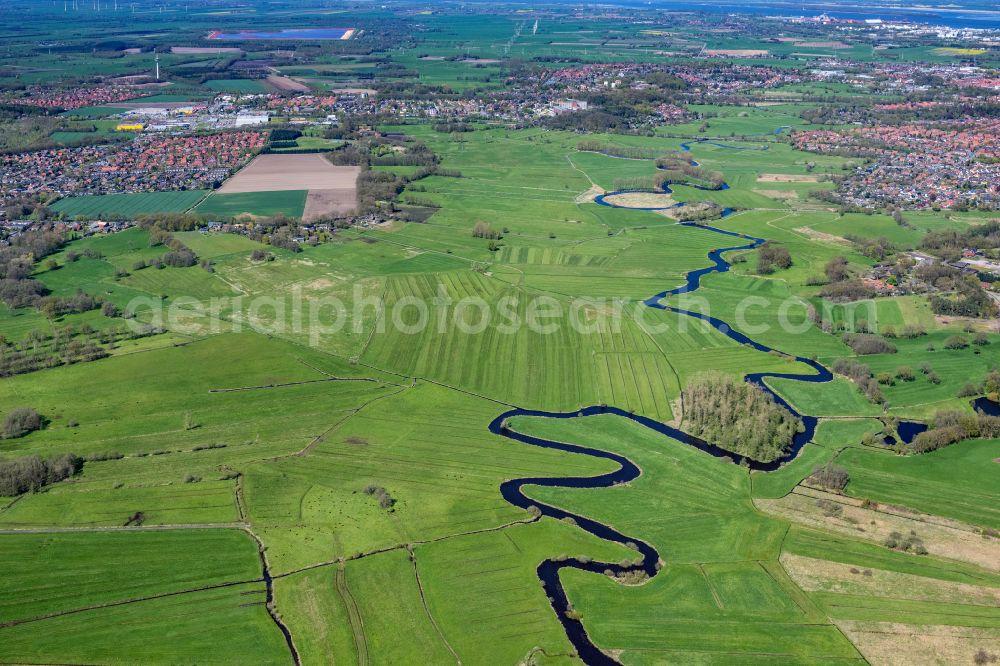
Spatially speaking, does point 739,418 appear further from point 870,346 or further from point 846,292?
point 846,292

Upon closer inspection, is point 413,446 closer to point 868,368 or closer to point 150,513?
point 150,513

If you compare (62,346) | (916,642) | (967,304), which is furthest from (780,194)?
(62,346)

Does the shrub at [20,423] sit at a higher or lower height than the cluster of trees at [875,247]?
lower

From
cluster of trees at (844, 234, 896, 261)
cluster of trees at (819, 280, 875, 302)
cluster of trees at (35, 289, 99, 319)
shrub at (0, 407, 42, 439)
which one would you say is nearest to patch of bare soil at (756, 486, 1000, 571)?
cluster of trees at (819, 280, 875, 302)

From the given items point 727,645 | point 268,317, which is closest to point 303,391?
point 268,317

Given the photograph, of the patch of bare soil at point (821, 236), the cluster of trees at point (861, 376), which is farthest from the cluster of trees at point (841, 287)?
the cluster of trees at point (861, 376)

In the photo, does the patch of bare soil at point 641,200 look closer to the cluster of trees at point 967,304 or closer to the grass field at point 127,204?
the cluster of trees at point 967,304
